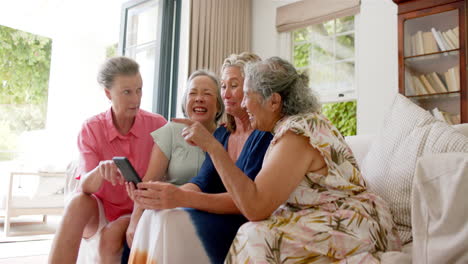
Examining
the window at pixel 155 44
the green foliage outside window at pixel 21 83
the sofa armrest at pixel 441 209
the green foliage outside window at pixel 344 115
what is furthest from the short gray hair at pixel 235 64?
the green foliage outside window at pixel 21 83

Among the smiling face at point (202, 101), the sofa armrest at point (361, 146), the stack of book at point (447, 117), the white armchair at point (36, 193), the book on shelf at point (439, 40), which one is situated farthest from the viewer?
the white armchair at point (36, 193)

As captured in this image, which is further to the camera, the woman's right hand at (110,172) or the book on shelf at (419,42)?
the book on shelf at (419,42)

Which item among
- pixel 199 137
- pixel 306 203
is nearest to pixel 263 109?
pixel 199 137

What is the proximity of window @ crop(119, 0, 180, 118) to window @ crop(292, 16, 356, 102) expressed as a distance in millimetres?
1377

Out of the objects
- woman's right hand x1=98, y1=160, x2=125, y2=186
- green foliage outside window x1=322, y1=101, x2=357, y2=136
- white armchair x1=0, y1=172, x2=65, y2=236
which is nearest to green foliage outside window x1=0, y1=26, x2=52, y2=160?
white armchair x1=0, y1=172, x2=65, y2=236

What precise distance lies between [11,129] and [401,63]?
19.7 feet

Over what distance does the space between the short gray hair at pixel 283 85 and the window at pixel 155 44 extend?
316 centimetres

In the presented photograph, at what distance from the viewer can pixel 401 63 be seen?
10.6 feet

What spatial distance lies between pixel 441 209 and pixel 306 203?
37 cm

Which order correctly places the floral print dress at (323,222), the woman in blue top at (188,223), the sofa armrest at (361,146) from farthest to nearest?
the sofa armrest at (361,146) < the woman in blue top at (188,223) < the floral print dress at (323,222)

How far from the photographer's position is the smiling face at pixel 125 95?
1.97 meters

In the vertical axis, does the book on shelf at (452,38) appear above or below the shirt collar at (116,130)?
above

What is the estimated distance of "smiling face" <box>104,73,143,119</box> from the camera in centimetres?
197

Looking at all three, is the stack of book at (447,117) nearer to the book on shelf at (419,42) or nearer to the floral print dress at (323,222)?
the book on shelf at (419,42)
